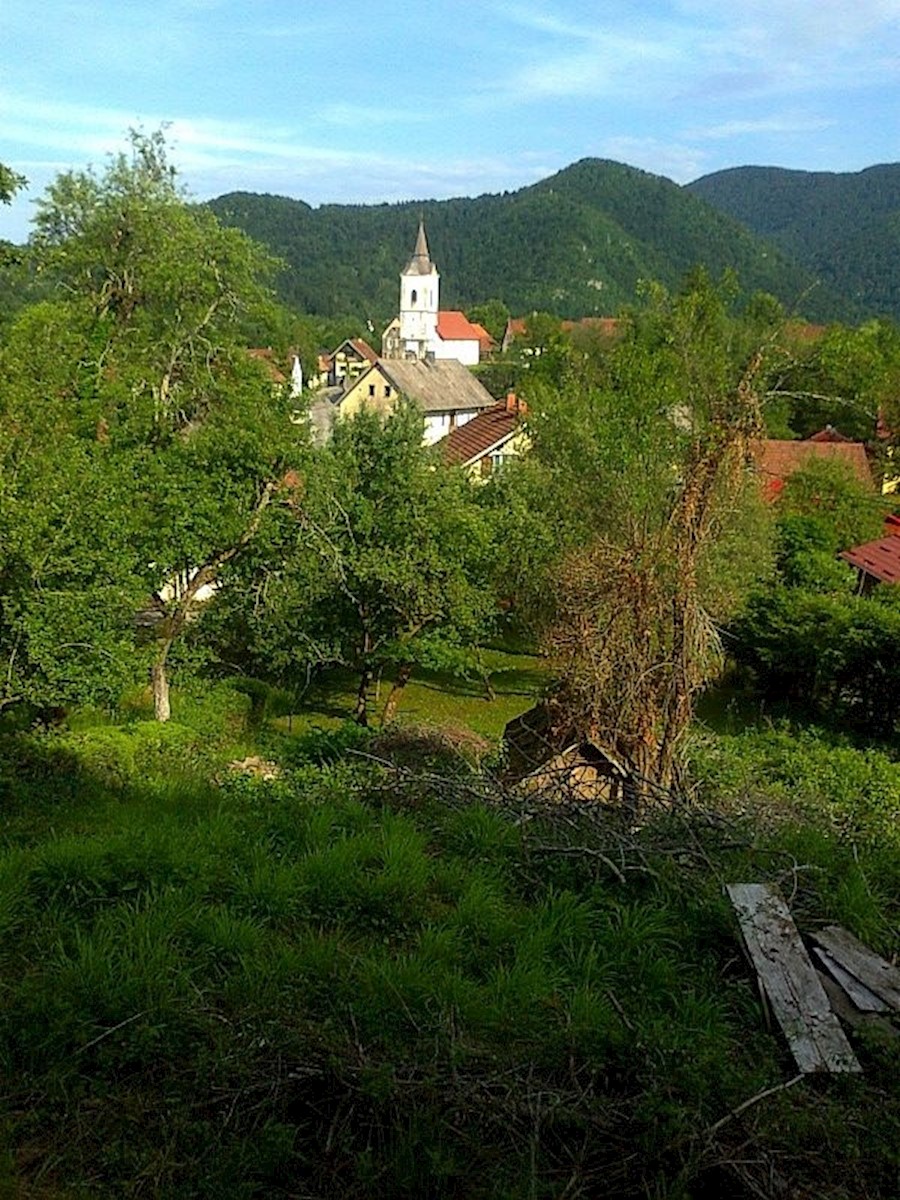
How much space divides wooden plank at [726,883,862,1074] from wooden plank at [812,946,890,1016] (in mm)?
83

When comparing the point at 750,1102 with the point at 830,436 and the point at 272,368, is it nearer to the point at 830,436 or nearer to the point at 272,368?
the point at 272,368

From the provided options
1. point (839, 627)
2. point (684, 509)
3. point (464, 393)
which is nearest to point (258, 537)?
point (684, 509)

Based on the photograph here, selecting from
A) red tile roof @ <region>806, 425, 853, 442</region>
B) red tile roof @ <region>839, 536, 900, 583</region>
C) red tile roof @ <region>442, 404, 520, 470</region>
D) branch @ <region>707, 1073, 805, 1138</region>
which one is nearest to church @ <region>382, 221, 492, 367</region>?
red tile roof @ <region>806, 425, 853, 442</region>

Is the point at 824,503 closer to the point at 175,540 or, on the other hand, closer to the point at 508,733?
the point at 508,733

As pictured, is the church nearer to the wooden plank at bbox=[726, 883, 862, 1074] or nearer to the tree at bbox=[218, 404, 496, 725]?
the tree at bbox=[218, 404, 496, 725]

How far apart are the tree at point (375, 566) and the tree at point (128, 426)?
105 cm

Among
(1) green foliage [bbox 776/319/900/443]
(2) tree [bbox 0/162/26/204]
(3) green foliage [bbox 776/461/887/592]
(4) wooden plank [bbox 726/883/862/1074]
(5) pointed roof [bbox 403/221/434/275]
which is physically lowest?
(3) green foliage [bbox 776/461/887/592]

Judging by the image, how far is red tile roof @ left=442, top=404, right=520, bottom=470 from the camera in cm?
3562

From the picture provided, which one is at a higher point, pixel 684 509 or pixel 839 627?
pixel 684 509

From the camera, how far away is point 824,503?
88.8 ft

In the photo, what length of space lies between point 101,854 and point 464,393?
155ft

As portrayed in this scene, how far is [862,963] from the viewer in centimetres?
450

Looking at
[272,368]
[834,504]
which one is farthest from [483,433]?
[272,368]

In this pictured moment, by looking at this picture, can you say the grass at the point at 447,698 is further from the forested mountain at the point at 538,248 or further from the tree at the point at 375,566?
the forested mountain at the point at 538,248
